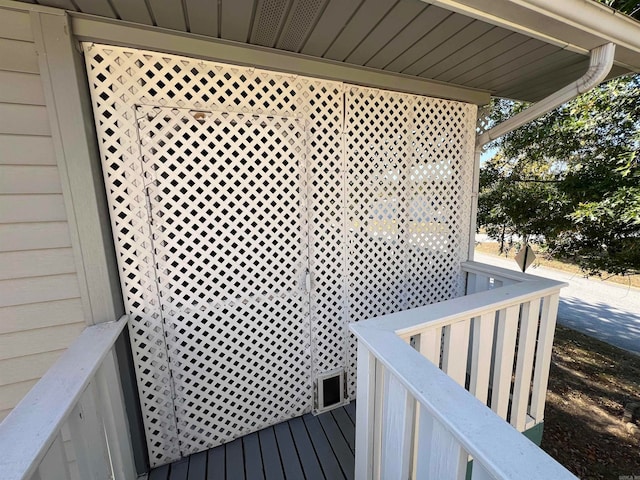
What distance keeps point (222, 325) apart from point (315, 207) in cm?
112

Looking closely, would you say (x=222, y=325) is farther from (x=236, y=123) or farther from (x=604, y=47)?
(x=604, y=47)

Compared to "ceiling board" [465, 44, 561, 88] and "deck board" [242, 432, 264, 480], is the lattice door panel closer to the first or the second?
"deck board" [242, 432, 264, 480]

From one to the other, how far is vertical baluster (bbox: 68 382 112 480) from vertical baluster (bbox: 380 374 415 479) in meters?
1.20

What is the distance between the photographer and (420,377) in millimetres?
996

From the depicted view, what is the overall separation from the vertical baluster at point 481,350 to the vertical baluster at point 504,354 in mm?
173

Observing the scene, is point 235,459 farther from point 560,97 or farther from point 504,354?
point 560,97

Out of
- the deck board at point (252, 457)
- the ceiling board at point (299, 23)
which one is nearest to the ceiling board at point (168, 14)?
the ceiling board at point (299, 23)

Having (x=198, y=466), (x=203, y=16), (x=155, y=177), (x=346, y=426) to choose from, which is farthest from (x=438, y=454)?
(x=203, y=16)

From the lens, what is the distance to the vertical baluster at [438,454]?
2.77 ft

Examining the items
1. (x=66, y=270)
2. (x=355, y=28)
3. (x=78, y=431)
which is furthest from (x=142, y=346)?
(x=355, y=28)

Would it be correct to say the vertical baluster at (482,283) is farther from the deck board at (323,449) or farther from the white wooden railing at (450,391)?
the deck board at (323,449)

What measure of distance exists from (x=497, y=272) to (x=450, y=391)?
1947mm

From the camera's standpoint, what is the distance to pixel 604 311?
227 inches

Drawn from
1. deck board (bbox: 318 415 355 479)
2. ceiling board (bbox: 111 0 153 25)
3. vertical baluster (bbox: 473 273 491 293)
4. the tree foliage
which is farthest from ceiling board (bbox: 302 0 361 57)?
the tree foliage
